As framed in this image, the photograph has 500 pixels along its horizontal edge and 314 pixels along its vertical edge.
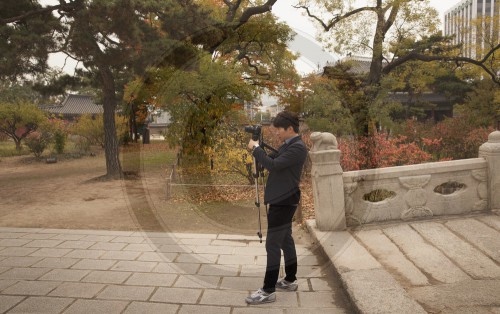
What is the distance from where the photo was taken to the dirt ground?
615 centimetres

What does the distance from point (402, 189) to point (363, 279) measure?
2188 millimetres

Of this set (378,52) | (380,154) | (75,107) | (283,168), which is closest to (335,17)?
(378,52)

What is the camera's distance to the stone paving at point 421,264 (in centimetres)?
299

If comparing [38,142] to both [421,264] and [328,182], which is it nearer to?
[328,182]

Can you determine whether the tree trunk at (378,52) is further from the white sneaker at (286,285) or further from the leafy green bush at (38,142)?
the leafy green bush at (38,142)

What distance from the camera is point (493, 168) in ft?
17.0

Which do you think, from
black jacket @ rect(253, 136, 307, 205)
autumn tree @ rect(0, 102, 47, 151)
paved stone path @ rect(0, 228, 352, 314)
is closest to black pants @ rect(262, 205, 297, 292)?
black jacket @ rect(253, 136, 307, 205)

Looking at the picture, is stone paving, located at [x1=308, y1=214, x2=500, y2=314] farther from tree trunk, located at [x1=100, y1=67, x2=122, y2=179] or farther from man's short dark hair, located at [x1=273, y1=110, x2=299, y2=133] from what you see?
tree trunk, located at [x1=100, y1=67, x2=122, y2=179]

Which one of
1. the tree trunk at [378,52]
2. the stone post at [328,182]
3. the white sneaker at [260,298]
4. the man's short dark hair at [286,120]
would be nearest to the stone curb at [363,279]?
the stone post at [328,182]

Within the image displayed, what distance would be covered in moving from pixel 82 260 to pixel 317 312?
2.89m

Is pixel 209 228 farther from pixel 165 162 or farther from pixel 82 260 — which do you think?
pixel 165 162

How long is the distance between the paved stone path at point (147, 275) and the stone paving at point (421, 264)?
28 centimetres

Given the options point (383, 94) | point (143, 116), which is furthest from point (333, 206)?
point (143, 116)

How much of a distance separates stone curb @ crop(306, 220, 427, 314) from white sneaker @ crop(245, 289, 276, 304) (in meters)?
0.73
